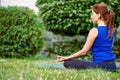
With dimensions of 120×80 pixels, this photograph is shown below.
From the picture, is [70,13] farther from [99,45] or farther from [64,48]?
[99,45]

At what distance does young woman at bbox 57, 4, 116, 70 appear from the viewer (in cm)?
602

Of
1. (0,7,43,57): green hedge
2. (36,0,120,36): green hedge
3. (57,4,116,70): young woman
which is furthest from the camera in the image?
(36,0,120,36): green hedge

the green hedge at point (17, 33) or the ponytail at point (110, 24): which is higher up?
the ponytail at point (110, 24)

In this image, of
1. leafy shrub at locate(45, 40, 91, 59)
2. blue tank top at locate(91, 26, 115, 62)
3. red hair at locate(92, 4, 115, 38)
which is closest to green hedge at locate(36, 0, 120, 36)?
leafy shrub at locate(45, 40, 91, 59)

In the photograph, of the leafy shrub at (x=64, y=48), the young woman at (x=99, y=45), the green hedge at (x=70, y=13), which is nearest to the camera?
the young woman at (x=99, y=45)

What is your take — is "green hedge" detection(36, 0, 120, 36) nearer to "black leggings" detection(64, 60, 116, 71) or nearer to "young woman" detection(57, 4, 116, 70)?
"young woman" detection(57, 4, 116, 70)

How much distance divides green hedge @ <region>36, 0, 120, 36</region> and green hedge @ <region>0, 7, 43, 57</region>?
1.18 metres

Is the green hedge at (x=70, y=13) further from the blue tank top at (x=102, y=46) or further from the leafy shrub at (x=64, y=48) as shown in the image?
the blue tank top at (x=102, y=46)

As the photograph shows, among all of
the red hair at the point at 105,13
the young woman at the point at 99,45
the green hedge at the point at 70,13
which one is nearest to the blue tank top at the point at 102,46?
the young woman at the point at 99,45

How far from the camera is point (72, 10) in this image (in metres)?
10.9

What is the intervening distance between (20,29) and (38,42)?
1.94 ft

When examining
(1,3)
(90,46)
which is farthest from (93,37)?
(1,3)

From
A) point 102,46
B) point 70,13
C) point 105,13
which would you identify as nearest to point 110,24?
point 105,13

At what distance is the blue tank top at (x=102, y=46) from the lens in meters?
6.05
